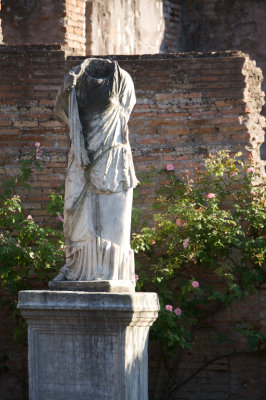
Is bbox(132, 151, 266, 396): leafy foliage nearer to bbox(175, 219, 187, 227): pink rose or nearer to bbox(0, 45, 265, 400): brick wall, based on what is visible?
bbox(175, 219, 187, 227): pink rose

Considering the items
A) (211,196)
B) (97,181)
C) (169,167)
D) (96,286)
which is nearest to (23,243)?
(169,167)

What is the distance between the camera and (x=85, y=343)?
618cm

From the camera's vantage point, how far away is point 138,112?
9312 millimetres

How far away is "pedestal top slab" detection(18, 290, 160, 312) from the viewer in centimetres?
605

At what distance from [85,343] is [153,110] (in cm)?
367

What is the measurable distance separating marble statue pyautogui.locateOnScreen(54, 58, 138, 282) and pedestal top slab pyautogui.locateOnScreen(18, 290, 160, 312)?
0.22 m

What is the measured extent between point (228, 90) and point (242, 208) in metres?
1.25

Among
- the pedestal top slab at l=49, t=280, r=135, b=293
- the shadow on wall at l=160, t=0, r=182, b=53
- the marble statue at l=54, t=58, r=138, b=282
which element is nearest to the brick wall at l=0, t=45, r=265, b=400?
the marble statue at l=54, t=58, r=138, b=282

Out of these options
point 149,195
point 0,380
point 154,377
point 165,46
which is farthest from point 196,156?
point 165,46

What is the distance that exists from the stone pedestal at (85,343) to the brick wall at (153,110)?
2918mm

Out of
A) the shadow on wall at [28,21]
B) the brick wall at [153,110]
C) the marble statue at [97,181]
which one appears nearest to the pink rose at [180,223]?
the brick wall at [153,110]

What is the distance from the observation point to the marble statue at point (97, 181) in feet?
20.9

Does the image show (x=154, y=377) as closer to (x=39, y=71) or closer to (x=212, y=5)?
(x=39, y=71)

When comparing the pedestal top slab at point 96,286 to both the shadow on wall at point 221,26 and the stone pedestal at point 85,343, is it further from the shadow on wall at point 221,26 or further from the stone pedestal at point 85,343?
the shadow on wall at point 221,26
